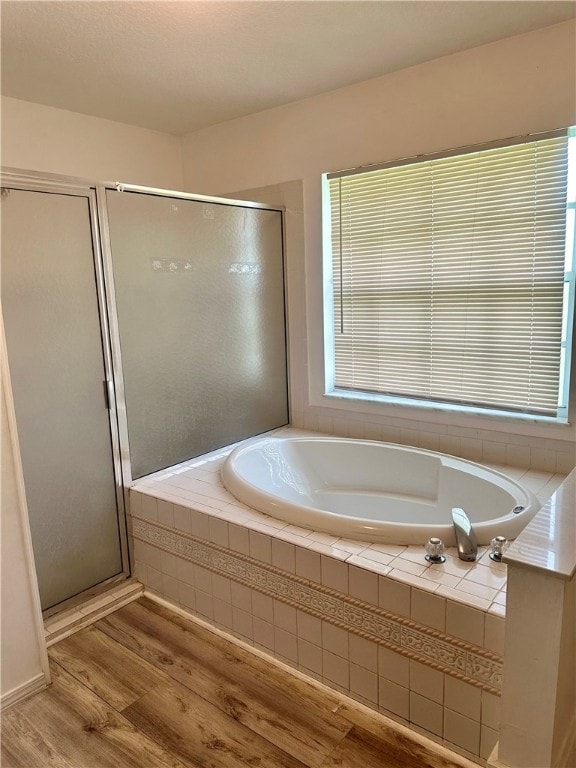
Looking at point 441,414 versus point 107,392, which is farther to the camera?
point 441,414

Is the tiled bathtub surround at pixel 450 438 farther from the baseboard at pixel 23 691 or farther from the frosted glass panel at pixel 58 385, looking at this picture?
the baseboard at pixel 23 691

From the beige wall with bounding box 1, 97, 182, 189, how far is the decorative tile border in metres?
1.88

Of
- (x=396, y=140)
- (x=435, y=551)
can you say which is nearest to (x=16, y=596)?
(x=435, y=551)

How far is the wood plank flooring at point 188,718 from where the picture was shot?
158 cm

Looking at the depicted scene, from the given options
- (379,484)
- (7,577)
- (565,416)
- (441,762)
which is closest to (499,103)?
(565,416)

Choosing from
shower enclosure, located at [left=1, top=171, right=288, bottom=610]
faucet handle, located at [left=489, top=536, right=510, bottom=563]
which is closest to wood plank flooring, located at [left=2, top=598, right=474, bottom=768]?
shower enclosure, located at [left=1, top=171, right=288, bottom=610]

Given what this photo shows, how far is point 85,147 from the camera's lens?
116 inches

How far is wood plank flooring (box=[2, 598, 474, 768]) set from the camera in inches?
62.0

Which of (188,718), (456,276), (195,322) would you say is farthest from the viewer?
(195,322)

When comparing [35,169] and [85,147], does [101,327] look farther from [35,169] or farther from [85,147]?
[85,147]

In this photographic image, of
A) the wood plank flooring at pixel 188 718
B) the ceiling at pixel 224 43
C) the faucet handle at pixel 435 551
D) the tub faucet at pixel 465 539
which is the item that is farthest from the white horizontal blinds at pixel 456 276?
the wood plank flooring at pixel 188 718

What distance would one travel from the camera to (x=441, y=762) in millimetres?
1546

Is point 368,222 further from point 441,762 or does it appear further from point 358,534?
point 441,762

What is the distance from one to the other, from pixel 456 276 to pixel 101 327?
1704 millimetres
